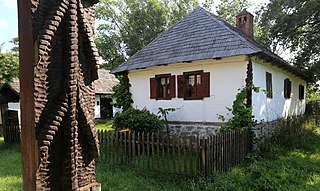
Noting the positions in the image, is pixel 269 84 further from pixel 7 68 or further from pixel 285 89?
pixel 7 68

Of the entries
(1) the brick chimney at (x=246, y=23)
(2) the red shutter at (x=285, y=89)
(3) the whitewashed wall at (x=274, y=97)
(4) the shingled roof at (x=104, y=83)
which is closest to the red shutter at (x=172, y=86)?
(3) the whitewashed wall at (x=274, y=97)

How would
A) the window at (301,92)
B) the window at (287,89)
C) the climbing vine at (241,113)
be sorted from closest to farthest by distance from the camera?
the climbing vine at (241,113), the window at (287,89), the window at (301,92)

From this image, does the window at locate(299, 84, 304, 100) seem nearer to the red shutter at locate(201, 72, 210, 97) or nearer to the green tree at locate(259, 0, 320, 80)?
the green tree at locate(259, 0, 320, 80)

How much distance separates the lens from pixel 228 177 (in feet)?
19.3

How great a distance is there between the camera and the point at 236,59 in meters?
9.40

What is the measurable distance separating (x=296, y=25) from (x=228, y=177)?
12.5m

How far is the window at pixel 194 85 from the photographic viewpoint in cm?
1011

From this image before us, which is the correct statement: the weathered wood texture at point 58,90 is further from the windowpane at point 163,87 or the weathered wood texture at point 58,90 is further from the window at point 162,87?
the windowpane at point 163,87

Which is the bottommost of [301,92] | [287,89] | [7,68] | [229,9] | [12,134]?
[12,134]

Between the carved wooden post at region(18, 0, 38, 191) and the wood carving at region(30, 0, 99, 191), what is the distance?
3 centimetres

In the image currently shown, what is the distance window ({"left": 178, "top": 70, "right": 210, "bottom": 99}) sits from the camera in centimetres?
1011

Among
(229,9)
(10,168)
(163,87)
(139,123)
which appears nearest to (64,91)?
(10,168)

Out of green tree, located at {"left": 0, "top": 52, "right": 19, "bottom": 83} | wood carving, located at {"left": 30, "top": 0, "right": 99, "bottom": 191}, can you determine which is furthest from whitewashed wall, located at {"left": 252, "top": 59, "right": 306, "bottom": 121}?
green tree, located at {"left": 0, "top": 52, "right": 19, "bottom": 83}

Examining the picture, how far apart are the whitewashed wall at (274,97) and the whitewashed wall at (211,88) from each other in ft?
2.74
